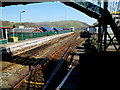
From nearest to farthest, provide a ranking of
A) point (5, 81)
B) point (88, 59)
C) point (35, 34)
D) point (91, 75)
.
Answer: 1. point (91, 75)
2. point (88, 59)
3. point (5, 81)
4. point (35, 34)

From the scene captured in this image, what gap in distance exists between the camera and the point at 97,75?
245 inches

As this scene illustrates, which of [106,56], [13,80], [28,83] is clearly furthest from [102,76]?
[13,80]

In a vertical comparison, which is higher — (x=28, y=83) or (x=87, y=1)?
(x=87, y=1)

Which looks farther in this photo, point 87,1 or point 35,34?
point 35,34

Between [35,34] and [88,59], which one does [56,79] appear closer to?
[88,59]

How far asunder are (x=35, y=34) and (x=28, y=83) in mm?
29382

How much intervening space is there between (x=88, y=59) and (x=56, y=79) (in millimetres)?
2374

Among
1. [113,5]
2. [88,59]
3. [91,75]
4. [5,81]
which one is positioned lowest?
[5,81]

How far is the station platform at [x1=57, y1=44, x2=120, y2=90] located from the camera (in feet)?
18.7

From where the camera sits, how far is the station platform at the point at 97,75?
5715mm

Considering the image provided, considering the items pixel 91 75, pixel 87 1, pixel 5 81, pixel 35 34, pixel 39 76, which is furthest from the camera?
pixel 35 34

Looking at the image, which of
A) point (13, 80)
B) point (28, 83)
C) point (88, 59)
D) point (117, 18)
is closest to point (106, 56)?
point (88, 59)

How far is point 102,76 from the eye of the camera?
6.00m

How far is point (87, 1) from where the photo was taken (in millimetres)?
9336
